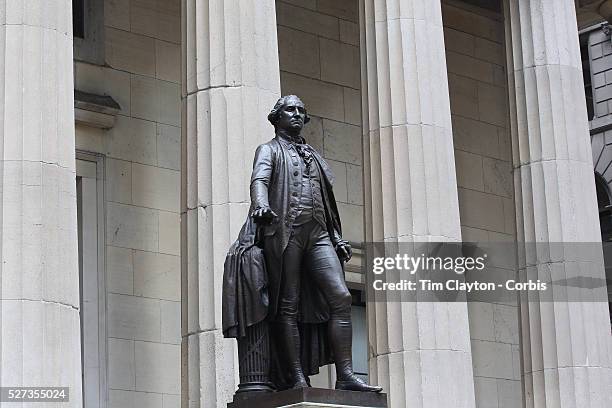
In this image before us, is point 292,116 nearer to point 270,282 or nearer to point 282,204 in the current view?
point 282,204

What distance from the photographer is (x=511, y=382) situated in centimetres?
2880

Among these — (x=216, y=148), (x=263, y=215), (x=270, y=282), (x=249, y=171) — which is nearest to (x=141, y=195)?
(x=216, y=148)

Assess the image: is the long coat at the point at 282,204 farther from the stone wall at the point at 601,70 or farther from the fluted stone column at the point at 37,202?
the stone wall at the point at 601,70

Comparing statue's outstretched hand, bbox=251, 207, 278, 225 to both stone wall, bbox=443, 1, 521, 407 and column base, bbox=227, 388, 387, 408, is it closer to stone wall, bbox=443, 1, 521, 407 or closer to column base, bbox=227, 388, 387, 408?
column base, bbox=227, 388, 387, 408

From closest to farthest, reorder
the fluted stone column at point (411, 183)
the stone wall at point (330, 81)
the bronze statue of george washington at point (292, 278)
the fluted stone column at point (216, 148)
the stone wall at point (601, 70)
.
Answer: the bronze statue of george washington at point (292, 278) → the fluted stone column at point (216, 148) → the fluted stone column at point (411, 183) → the stone wall at point (330, 81) → the stone wall at point (601, 70)

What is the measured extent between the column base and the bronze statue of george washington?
0.17 meters

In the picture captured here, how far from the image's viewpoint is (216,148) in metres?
18.4

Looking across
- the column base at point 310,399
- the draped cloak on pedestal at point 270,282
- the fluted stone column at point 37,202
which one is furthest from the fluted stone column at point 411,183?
the column base at point 310,399

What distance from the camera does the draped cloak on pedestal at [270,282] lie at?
13578 mm

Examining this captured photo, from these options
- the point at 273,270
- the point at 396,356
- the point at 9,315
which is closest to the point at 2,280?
the point at 9,315

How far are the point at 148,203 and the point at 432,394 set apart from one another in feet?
24.2

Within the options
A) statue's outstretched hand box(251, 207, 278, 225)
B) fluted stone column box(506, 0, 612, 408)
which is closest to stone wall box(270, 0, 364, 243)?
fluted stone column box(506, 0, 612, 408)

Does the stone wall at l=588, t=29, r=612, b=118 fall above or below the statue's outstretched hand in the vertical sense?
above

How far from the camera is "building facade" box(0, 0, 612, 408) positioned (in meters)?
17.0
